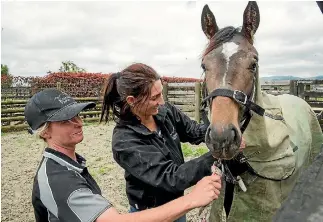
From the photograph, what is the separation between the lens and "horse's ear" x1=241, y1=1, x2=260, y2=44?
2.22 metres

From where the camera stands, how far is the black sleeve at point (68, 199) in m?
1.53

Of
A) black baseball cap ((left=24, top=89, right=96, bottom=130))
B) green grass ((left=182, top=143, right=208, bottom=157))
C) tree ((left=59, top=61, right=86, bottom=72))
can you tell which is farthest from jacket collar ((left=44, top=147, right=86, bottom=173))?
tree ((left=59, top=61, right=86, bottom=72))

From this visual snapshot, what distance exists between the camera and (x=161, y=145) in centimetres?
220

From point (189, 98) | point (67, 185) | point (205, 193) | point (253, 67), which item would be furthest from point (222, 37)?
point (189, 98)

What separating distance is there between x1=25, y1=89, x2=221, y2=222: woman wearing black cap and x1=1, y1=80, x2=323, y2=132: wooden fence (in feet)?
18.6

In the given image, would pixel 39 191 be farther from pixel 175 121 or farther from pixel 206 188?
pixel 175 121

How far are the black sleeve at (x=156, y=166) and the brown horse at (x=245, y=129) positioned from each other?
190 mm

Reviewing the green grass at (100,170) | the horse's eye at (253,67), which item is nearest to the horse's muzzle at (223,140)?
the horse's eye at (253,67)

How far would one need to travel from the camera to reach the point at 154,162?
6.49 ft

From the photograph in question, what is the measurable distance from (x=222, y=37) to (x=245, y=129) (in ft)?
1.97

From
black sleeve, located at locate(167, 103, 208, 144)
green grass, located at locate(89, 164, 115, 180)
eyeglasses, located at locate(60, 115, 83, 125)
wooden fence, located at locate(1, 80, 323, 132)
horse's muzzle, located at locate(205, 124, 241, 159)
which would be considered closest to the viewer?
horse's muzzle, located at locate(205, 124, 241, 159)

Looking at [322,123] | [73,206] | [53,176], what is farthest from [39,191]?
[322,123]

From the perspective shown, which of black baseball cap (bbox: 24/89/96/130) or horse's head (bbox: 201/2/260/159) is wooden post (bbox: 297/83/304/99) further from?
black baseball cap (bbox: 24/89/96/130)

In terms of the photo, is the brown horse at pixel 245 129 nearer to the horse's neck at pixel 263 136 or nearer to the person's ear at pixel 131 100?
the horse's neck at pixel 263 136
